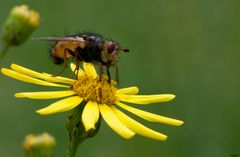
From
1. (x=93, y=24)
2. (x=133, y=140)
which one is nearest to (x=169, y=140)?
(x=133, y=140)

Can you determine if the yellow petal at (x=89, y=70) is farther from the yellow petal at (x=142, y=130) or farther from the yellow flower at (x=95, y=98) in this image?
the yellow petal at (x=142, y=130)

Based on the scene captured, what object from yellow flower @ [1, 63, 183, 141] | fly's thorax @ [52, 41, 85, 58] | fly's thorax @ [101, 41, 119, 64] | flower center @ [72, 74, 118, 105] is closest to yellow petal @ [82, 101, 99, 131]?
yellow flower @ [1, 63, 183, 141]

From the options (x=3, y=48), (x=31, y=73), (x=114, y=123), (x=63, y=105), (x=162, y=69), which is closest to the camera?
→ (x=3, y=48)

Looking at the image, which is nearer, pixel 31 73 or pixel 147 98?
pixel 31 73

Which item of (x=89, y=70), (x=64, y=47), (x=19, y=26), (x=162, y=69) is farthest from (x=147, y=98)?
(x=162, y=69)

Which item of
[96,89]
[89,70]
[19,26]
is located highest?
[19,26]

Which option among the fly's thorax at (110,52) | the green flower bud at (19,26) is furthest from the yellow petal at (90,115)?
the green flower bud at (19,26)

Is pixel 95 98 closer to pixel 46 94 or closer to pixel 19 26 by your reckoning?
pixel 46 94

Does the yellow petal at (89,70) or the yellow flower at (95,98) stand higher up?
the yellow petal at (89,70)
